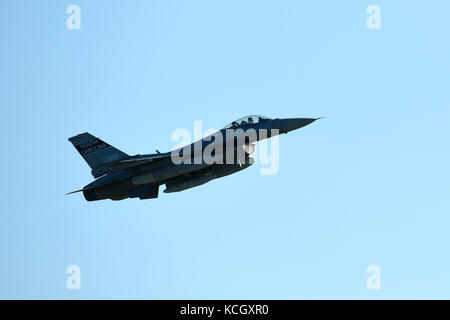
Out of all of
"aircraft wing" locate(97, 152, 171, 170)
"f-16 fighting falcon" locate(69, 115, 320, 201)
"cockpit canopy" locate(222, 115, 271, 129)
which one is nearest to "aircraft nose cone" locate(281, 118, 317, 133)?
"f-16 fighting falcon" locate(69, 115, 320, 201)

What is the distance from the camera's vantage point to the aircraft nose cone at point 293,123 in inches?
1480

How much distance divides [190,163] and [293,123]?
472 centimetres

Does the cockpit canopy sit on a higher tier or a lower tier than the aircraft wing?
higher

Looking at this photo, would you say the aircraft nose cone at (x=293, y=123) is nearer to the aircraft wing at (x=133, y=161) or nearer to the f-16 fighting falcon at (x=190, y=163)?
the f-16 fighting falcon at (x=190, y=163)

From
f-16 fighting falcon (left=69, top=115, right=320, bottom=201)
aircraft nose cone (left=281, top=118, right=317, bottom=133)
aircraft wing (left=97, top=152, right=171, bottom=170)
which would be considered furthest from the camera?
aircraft wing (left=97, top=152, right=171, bottom=170)

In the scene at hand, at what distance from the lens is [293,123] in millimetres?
37688

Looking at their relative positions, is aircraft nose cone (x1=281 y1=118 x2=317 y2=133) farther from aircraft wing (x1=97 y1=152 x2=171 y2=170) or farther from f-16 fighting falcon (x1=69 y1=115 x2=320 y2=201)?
aircraft wing (x1=97 y1=152 x2=171 y2=170)

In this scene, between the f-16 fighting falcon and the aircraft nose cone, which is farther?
the f-16 fighting falcon

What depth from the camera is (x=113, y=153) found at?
40031 mm

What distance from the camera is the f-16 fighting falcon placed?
3797 centimetres

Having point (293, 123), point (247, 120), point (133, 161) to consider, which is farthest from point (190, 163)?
point (293, 123)
